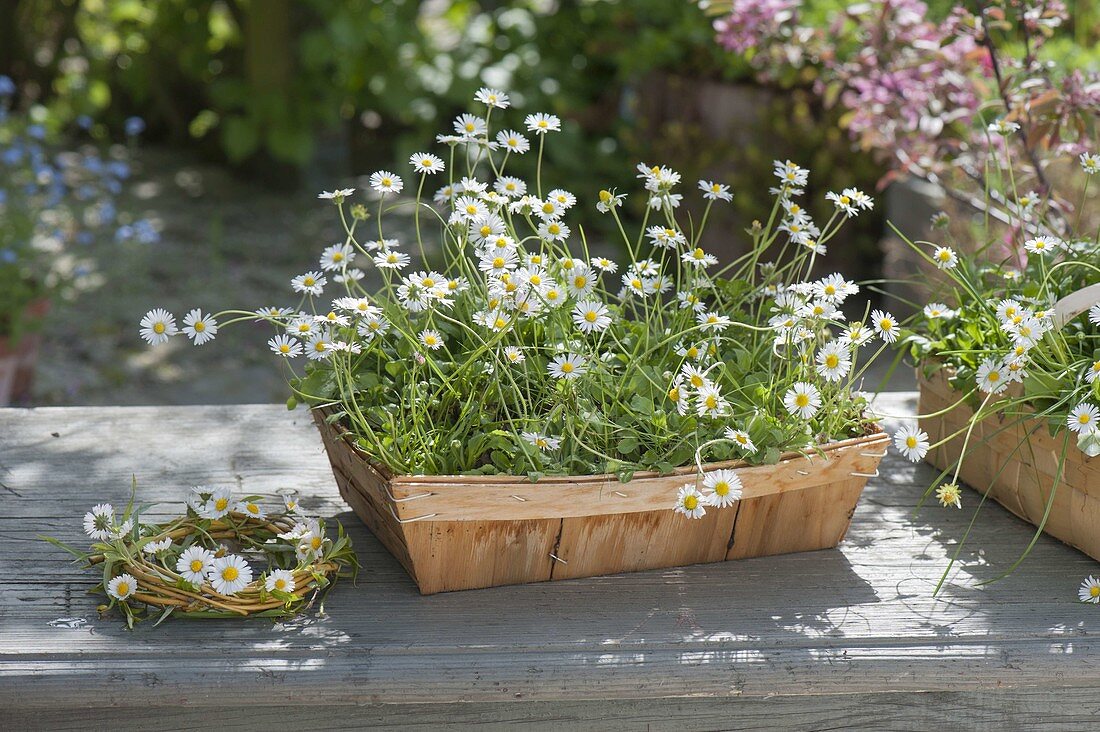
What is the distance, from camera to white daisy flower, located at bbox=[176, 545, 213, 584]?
1.16 meters

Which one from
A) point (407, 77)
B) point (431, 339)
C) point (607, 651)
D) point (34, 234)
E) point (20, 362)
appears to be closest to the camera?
point (607, 651)

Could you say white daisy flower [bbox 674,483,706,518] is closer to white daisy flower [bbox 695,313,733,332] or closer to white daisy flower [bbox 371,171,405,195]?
white daisy flower [bbox 695,313,733,332]

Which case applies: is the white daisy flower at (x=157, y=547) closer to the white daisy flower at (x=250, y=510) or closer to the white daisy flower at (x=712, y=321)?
the white daisy flower at (x=250, y=510)

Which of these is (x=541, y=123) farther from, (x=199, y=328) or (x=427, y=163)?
(x=199, y=328)

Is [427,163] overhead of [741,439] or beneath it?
overhead

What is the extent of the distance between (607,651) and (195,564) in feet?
1.40

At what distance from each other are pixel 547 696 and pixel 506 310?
42 centimetres

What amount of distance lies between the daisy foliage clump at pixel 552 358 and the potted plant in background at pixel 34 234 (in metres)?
2.17

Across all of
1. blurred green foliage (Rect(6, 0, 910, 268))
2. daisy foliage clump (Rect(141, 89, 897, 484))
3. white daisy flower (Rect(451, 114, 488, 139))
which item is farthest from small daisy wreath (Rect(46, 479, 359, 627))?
blurred green foliage (Rect(6, 0, 910, 268))

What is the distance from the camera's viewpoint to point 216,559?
3.84ft

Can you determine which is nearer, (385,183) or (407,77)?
(385,183)

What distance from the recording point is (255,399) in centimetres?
372

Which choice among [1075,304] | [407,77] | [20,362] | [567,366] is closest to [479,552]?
[567,366]

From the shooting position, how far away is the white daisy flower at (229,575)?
115cm
